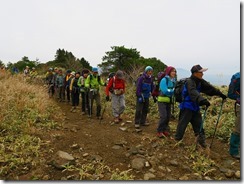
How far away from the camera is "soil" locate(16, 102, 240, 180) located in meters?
4.29

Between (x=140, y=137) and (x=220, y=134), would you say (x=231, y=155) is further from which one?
(x=140, y=137)

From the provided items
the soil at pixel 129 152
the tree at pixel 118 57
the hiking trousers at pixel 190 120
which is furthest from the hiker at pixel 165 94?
the tree at pixel 118 57

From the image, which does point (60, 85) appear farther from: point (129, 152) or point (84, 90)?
point (129, 152)

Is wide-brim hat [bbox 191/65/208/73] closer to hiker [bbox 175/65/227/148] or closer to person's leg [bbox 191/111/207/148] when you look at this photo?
hiker [bbox 175/65/227/148]

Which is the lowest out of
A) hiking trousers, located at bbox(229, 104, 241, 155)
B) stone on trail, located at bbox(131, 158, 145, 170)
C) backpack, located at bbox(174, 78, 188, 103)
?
stone on trail, located at bbox(131, 158, 145, 170)

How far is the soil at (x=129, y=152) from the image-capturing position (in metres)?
4.29

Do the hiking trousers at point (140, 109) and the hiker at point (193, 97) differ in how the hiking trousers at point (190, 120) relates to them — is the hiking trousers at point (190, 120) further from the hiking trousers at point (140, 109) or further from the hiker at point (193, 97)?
→ the hiking trousers at point (140, 109)

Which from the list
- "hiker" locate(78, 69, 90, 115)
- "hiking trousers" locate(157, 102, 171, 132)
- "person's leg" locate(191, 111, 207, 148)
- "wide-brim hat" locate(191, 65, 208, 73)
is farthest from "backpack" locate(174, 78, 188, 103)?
"hiker" locate(78, 69, 90, 115)

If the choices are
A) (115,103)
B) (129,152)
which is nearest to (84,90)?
(115,103)

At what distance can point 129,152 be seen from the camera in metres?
5.23

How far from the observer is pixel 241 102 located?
4.89 metres

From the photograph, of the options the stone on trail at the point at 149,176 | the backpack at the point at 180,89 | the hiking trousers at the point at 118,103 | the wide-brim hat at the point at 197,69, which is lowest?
the stone on trail at the point at 149,176

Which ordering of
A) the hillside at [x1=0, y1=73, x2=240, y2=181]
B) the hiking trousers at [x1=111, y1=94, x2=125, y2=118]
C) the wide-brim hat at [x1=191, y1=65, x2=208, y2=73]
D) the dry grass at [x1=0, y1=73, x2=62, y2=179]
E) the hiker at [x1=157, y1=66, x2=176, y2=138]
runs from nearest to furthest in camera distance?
the hillside at [x1=0, y1=73, x2=240, y2=181]
the dry grass at [x1=0, y1=73, x2=62, y2=179]
the wide-brim hat at [x1=191, y1=65, x2=208, y2=73]
the hiker at [x1=157, y1=66, x2=176, y2=138]
the hiking trousers at [x1=111, y1=94, x2=125, y2=118]

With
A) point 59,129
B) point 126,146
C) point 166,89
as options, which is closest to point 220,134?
point 166,89
